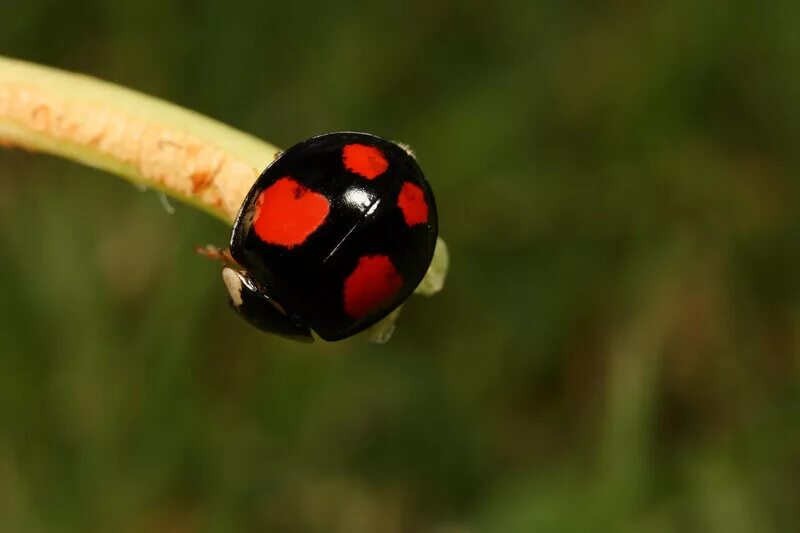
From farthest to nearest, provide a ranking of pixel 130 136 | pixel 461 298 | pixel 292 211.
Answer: pixel 461 298
pixel 292 211
pixel 130 136

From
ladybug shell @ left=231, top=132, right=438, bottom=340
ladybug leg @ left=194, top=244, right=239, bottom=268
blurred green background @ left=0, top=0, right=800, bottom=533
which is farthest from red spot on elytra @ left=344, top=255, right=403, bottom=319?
blurred green background @ left=0, top=0, right=800, bottom=533

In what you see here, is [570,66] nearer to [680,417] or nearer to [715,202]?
[715,202]

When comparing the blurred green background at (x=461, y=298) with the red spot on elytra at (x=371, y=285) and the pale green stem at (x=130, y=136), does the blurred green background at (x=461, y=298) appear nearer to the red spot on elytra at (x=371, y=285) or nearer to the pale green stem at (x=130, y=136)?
the red spot on elytra at (x=371, y=285)

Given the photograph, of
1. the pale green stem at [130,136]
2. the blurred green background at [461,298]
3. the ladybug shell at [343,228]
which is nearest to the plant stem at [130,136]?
the pale green stem at [130,136]

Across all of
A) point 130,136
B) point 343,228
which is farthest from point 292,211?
point 130,136

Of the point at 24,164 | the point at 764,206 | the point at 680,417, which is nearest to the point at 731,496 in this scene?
the point at 680,417

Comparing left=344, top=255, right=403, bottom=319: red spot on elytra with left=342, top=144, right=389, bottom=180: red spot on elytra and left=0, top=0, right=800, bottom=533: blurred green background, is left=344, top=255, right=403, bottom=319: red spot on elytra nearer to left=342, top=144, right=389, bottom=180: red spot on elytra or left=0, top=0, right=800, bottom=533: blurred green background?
left=342, top=144, right=389, bottom=180: red spot on elytra

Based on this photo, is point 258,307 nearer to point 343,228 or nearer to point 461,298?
point 343,228
